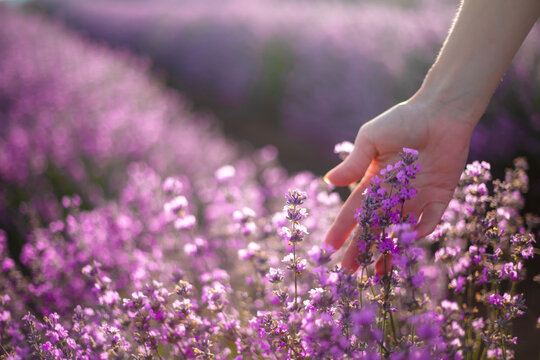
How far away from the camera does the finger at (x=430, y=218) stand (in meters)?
1.75

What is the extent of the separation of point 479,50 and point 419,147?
49cm

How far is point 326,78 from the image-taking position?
6.77m

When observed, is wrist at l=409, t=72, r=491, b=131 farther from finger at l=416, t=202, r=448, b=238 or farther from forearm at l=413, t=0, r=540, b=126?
finger at l=416, t=202, r=448, b=238

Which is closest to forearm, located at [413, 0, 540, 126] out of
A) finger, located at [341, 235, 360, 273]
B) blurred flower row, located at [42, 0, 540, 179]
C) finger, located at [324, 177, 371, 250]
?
finger, located at [324, 177, 371, 250]

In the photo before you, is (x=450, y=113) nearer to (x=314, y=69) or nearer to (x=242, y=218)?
(x=242, y=218)

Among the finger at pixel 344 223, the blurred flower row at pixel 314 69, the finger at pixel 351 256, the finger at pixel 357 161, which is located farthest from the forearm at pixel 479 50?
the blurred flower row at pixel 314 69

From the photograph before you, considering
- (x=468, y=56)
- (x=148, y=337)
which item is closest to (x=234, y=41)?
(x=468, y=56)

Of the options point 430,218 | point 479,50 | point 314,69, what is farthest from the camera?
point 314,69

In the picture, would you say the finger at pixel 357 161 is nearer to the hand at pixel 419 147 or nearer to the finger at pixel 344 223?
the hand at pixel 419 147

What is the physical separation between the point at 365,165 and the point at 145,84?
6006 millimetres

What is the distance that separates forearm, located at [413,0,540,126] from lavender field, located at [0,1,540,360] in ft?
1.28

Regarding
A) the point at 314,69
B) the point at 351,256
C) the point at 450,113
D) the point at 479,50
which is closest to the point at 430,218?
the point at 351,256

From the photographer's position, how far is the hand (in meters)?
1.95

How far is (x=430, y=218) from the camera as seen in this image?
181 centimetres
